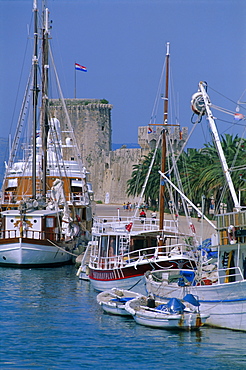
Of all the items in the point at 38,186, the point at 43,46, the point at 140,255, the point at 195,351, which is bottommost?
the point at 195,351

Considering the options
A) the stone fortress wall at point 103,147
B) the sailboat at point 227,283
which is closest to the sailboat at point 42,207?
the sailboat at point 227,283

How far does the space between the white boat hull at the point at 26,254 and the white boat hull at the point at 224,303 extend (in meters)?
15.5

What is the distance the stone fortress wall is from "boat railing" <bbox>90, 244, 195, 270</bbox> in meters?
61.5

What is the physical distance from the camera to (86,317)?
2359 cm

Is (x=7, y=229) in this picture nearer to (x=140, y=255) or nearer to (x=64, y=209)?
(x=64, y=209)

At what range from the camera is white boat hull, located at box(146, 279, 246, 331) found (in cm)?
2066

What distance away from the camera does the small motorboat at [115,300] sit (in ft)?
78.4

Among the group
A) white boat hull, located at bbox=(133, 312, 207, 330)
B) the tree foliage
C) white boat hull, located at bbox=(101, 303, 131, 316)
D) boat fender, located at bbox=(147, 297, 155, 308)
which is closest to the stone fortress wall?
the tree foliage

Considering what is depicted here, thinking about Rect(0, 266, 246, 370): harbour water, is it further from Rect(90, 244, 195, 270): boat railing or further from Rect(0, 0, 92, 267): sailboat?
Rect(0, 0, 92, 267): sailboat

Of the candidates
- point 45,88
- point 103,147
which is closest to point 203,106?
point 45,88

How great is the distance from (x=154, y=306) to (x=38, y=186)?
81.8 ft

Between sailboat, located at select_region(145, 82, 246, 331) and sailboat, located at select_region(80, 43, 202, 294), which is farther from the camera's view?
sailboat, located at select_region(80, 43, 202, 294)

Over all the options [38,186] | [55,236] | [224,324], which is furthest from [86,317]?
[38,186]

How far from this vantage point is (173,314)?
2161 centimetres
